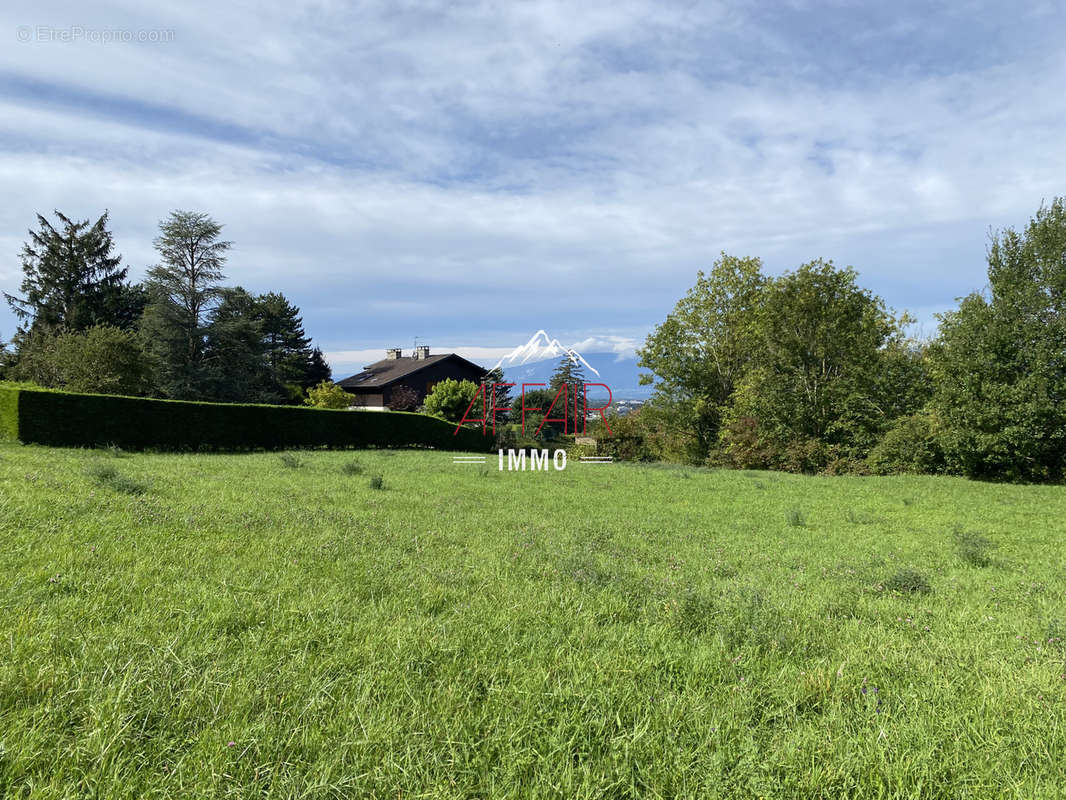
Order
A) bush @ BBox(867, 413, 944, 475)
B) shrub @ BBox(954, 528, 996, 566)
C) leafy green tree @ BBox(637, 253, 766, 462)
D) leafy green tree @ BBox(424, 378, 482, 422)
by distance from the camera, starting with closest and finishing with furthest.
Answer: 1. shrub @ BBox(954, 528, 996, 566)
2. bush @ BBox(867, 413, 944, 475)
3. leafy green tree @ BBox(637, 253, 766, 462)
4. leafy green tree @ BBox(424, 378, 482, 422)

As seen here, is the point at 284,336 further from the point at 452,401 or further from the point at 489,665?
the point at 489,665

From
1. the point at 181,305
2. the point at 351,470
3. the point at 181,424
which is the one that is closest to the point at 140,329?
the point at 181,305

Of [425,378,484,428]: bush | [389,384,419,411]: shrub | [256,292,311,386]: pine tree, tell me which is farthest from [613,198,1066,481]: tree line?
[256,292,311,386]: pine tree

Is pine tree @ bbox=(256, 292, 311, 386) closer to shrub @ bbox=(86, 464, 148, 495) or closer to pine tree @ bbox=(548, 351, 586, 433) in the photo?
pine tree @ bbox=(548, 351, 586, 433)

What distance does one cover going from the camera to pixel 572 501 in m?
9.75

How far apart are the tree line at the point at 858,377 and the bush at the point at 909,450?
0.16ft

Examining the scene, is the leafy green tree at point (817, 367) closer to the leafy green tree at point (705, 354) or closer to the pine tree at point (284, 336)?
the leafy green tree at point (705, 354)

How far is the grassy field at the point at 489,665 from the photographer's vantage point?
1.89m

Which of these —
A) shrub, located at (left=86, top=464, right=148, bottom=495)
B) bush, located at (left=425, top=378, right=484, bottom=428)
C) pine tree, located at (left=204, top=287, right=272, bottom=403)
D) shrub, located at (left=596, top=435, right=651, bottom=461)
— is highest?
pine tree, located at (left=204, top=287, right=272, bottom=403)

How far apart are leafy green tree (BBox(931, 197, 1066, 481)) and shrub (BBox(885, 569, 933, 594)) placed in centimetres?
1545

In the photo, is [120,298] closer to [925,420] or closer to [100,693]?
[100,693]

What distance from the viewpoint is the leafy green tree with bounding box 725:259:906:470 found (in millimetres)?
21859

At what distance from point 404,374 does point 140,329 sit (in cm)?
2111

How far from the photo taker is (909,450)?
18875 millimetres
